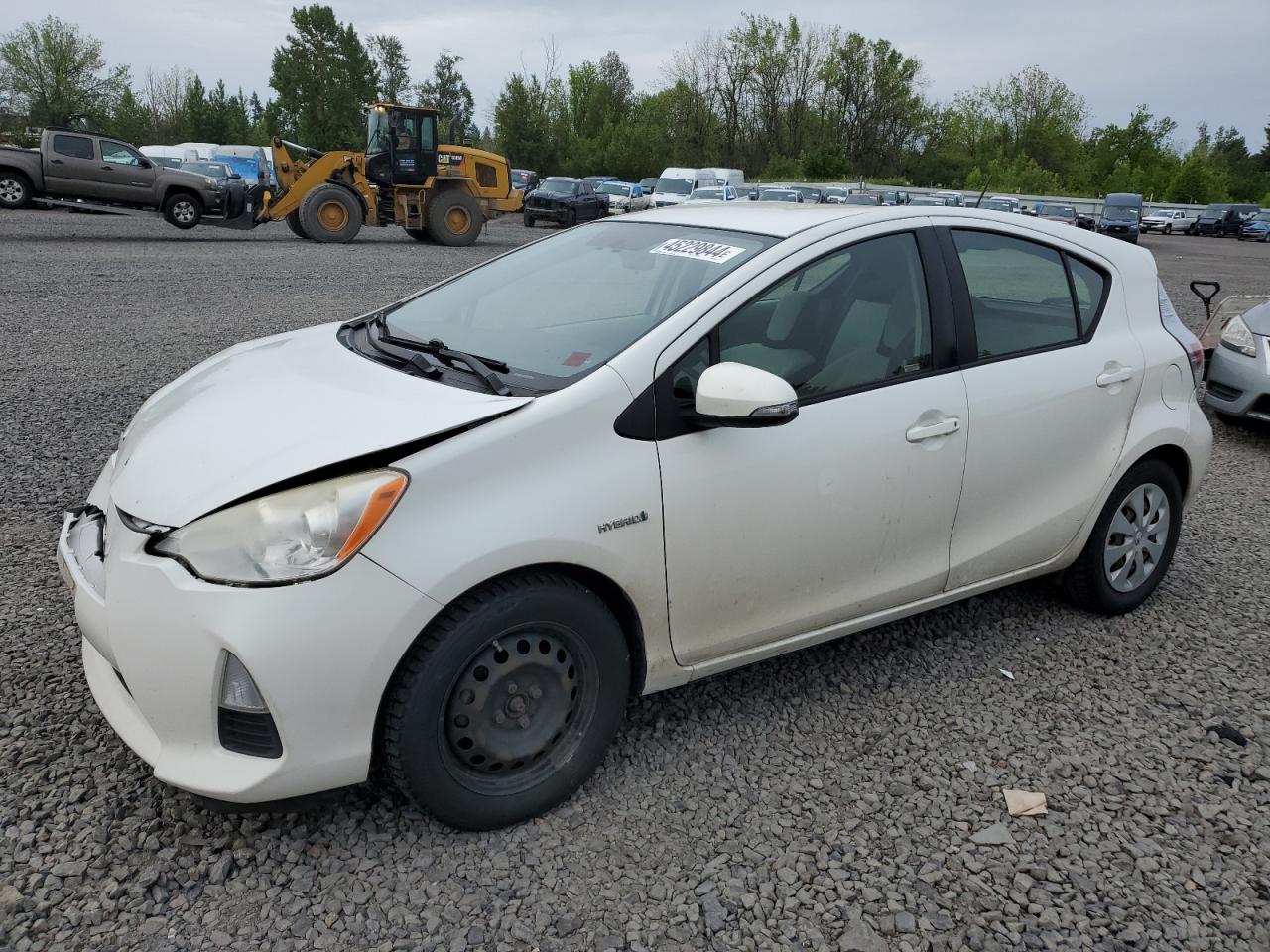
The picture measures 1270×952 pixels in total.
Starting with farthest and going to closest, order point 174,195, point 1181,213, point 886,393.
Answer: point 1181,213, point 174,195, point 886,393

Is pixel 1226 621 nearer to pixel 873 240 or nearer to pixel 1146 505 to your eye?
pixel 1146 505

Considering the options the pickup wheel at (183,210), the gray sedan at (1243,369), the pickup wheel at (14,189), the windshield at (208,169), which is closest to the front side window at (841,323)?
the gray sedan at (1243,369)

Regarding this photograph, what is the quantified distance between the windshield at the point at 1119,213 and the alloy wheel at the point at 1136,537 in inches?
1562

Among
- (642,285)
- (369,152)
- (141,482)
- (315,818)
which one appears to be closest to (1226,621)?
(642,285)

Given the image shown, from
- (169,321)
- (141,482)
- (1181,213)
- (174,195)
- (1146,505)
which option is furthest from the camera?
(1181,213)

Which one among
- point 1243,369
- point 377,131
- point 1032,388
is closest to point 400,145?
point 377,131

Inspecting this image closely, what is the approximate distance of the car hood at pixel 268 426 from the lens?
7.56 feet

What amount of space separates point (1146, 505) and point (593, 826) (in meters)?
2.63

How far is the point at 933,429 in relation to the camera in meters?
3.10

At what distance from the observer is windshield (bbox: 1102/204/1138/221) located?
38625 millimetres

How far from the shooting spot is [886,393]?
3043mm

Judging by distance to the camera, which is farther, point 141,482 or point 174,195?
point 174,195

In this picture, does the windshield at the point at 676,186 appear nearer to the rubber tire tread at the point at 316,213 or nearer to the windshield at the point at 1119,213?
the rubber tire tread at the point at 316,213

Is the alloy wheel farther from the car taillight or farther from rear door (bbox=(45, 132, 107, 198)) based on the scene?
rear door (bbox=(45, 132, 107, 198))
